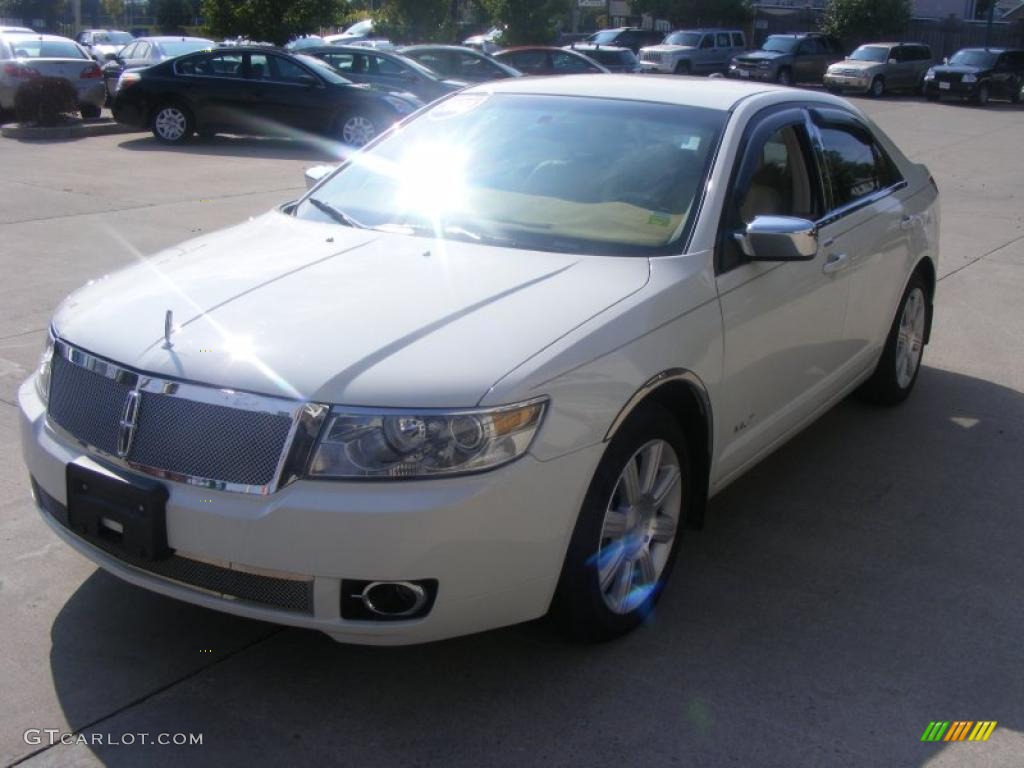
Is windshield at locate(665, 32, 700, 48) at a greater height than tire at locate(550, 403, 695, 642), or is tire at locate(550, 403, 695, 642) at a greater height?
windshield at locate(665, 32, 700, 48)

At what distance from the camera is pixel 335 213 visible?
4559 mm

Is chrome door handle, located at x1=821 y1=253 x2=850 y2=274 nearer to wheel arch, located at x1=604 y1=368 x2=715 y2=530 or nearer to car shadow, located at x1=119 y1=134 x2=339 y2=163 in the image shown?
wheel arch, located at x1=604 y1=368 x2=715 y2=530

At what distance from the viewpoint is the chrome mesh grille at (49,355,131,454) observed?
10.8 feet

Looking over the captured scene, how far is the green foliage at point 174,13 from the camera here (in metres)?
49.2

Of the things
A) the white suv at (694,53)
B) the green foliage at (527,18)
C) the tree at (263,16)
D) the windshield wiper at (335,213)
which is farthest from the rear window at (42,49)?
the white suv at (694,53)

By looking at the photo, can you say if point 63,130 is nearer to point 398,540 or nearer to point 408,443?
point 408,443

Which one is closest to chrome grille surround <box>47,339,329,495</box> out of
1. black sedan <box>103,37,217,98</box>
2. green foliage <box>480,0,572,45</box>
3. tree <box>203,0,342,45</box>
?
black sedan <box>103,37,217,98</box>

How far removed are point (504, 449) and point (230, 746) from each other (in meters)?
1.10

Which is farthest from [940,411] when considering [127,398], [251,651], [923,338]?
[127,398]

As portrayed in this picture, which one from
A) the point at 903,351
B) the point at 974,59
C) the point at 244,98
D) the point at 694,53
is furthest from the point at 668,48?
the point at 903,351

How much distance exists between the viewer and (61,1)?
51906mm

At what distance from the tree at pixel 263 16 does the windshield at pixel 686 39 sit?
50.0 feet

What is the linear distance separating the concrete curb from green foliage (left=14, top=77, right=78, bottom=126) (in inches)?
6.0

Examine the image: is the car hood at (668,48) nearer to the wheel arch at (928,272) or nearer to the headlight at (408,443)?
the wheel arch at (928,272)
